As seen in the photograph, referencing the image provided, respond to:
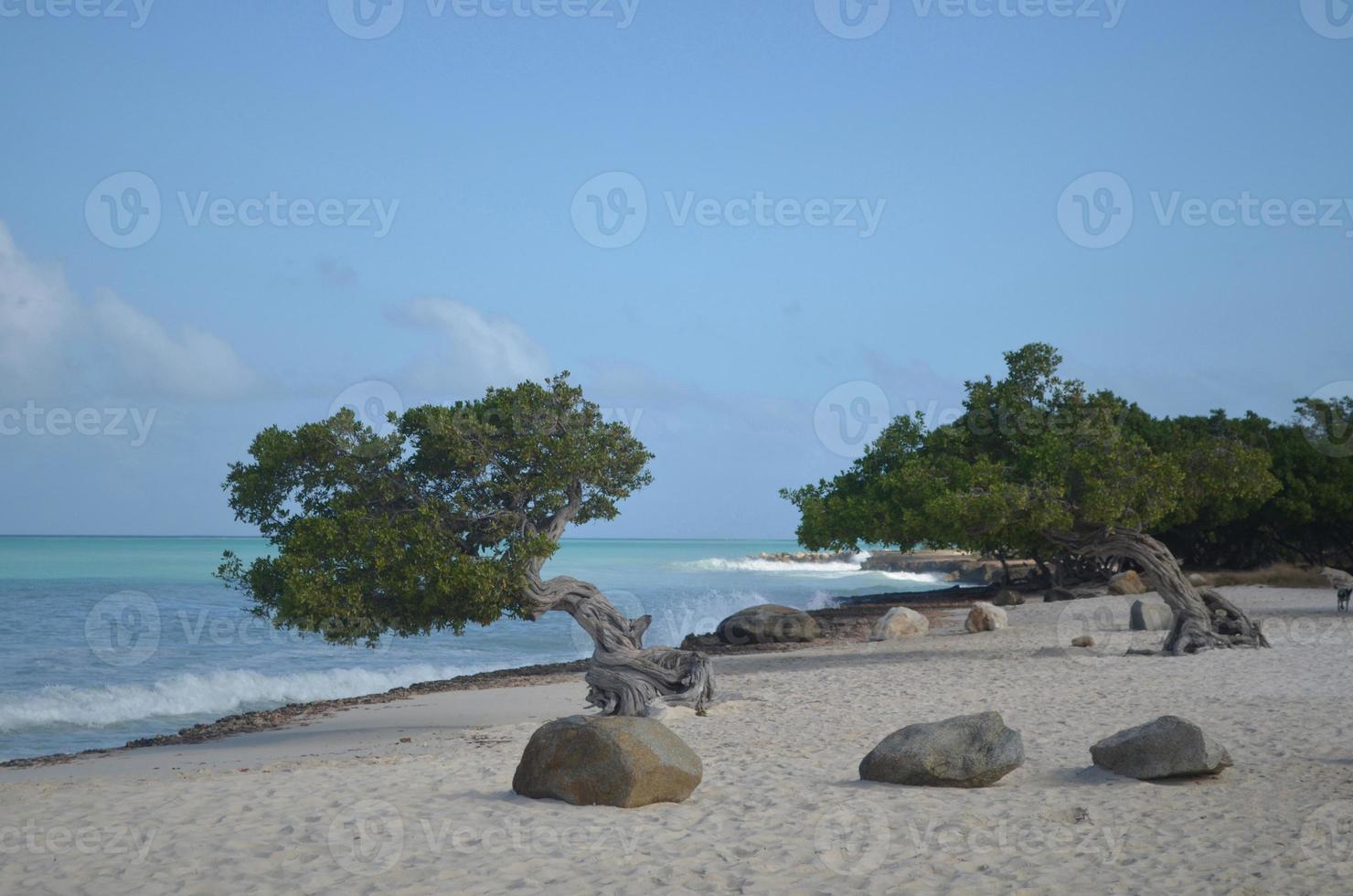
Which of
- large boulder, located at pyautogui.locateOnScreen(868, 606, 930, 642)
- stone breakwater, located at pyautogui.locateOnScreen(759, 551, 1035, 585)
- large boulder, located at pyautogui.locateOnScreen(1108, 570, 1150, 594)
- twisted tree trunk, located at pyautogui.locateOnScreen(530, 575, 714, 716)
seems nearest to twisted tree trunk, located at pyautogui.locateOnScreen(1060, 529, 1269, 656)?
large boulder, located at pyautogui.locateOnScreen(868, 606, 930, 642)

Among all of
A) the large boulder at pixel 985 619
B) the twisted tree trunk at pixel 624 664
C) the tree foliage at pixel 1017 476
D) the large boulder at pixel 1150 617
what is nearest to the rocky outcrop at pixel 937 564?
the large boulder at pixel 985 619

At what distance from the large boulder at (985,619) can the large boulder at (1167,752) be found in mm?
19679

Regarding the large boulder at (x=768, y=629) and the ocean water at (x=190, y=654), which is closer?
the ocean water at (x=190, y=654)

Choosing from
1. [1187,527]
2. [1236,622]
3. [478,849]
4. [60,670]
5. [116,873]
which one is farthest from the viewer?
[1187,527]

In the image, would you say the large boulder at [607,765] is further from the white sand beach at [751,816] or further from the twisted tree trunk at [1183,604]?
the twisted tree trunk at [1183,604]

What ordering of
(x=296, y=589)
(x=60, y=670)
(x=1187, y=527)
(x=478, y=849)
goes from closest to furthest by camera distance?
1. (x=478, y=849)
2. (x=296, y=589)
3. (x=60, y=670)
4. (x=1187, y=527)

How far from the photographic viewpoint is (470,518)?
18.1m

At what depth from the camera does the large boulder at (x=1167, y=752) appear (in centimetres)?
1097

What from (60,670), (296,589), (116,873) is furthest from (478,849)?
(60,670)

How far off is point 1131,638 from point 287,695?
72.0 feet

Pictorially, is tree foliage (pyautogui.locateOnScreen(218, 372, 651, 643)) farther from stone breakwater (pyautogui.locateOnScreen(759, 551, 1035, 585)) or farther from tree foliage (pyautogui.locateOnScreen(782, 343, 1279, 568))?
stone breakwater (pyautogui.locateOnScreen(759, 551, 1035, 585))

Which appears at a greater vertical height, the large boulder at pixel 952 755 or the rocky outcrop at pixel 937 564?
the rocky outcrop at pixel 937 564

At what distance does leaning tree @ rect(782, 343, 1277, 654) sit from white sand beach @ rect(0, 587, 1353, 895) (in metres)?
5.19

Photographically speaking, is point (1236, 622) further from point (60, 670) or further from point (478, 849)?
point (60, 670)
